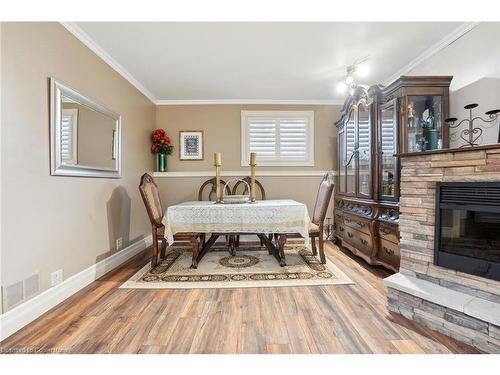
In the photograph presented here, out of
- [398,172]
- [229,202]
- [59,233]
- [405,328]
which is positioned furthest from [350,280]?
[59,233]

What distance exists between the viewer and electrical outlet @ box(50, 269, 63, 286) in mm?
1813

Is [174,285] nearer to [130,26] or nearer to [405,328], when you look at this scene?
[405,328]

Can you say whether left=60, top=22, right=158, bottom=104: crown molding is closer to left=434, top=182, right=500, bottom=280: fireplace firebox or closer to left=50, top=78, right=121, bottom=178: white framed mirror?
left=50, top=78, right=121, bottom=178: white framed mirror

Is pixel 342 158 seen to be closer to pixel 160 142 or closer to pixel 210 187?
pixel 210 187

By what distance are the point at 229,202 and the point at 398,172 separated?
1.77 metres

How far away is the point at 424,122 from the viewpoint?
7.60ft

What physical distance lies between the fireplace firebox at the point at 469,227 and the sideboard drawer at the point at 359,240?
100 cm

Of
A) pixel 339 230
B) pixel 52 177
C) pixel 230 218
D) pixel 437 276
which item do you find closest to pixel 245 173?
pixel 230 218

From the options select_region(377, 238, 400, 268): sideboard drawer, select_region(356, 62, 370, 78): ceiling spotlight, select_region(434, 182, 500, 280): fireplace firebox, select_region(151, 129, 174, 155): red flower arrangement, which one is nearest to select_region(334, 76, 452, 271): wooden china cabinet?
select_region(377, 238, 400, 268): sideboard drawer

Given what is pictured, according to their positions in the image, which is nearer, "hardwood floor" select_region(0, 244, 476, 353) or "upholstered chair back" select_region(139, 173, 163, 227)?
"hardwood floor" select_region(0, 244, 476, 353)

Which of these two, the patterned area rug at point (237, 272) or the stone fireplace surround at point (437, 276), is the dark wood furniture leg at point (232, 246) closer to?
the patterned area rug at point (237, 272)

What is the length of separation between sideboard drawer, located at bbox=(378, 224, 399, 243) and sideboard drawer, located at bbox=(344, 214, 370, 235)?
163 mm
